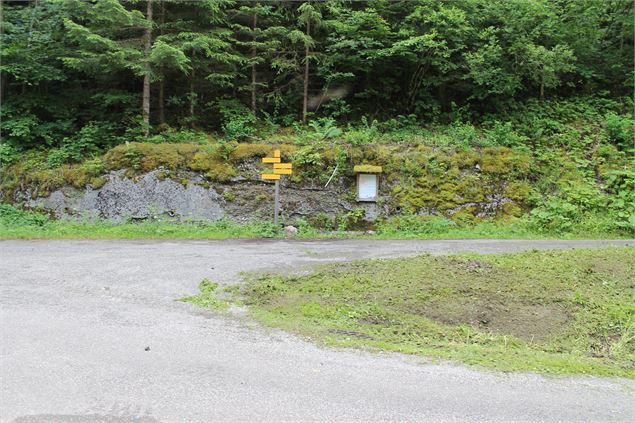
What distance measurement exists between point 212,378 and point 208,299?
6.92ft

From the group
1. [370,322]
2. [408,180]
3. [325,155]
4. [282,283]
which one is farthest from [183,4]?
[370,322]

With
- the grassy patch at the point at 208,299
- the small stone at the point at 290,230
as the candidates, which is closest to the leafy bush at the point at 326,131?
the small stone at the point at 290,230

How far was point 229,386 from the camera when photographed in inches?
132

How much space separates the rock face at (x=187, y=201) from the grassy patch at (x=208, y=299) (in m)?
6.04

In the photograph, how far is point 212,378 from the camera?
11.4 ft

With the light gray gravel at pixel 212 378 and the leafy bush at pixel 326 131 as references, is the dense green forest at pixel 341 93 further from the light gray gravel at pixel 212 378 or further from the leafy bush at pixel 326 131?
the light gray gravel at pixel 212 378

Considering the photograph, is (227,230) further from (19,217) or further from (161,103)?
(161,103)

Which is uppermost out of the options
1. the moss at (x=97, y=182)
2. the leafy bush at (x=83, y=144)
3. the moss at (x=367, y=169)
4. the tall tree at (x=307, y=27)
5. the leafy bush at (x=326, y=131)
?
the tall tree at (x=307, y=27)

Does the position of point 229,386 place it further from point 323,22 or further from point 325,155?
point 323,22

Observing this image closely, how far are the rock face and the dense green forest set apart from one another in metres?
0.45

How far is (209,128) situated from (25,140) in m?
5.82

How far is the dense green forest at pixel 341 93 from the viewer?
12.6 metres

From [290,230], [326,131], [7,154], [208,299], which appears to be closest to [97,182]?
[7,154]

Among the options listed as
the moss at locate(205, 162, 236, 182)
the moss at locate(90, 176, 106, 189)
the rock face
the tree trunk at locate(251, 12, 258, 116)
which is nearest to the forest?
the tree trunk at locate(251, 12, 258, 116)
